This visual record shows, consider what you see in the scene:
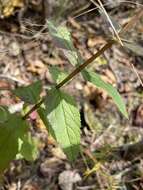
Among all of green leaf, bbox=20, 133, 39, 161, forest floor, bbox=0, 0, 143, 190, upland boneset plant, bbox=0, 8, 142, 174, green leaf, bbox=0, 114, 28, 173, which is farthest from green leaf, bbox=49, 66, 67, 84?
forest floor, bbox=0, 0, 143, 190

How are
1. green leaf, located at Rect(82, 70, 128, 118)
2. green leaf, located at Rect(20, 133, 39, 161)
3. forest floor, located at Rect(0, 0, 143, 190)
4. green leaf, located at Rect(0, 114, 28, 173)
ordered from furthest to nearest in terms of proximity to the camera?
forest floor, located at Rect(0, 0, 143, 190) < green leaf, located at Rect(20, 133, 39, 161) < green leaf, located at Rect(0, 114, 28, 173) < green leaf, located at Rect(82, 70, 128, 118)

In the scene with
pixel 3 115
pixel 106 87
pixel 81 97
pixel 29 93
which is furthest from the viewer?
pixel 81 97

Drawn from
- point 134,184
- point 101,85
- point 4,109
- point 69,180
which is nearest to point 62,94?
point 101,85

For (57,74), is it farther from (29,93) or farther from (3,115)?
(3,115)

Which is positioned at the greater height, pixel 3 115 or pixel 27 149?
pixel 3 115

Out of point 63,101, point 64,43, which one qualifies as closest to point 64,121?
point 63,101

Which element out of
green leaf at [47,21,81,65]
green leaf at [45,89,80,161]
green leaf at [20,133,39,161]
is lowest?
green leaf at [20,133,39,161]

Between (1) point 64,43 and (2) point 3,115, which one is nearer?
(1) point 64,43

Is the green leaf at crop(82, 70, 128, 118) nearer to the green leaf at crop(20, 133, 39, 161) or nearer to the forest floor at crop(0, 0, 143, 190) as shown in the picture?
the green leaf at crop(20, 133, 39, 161)
